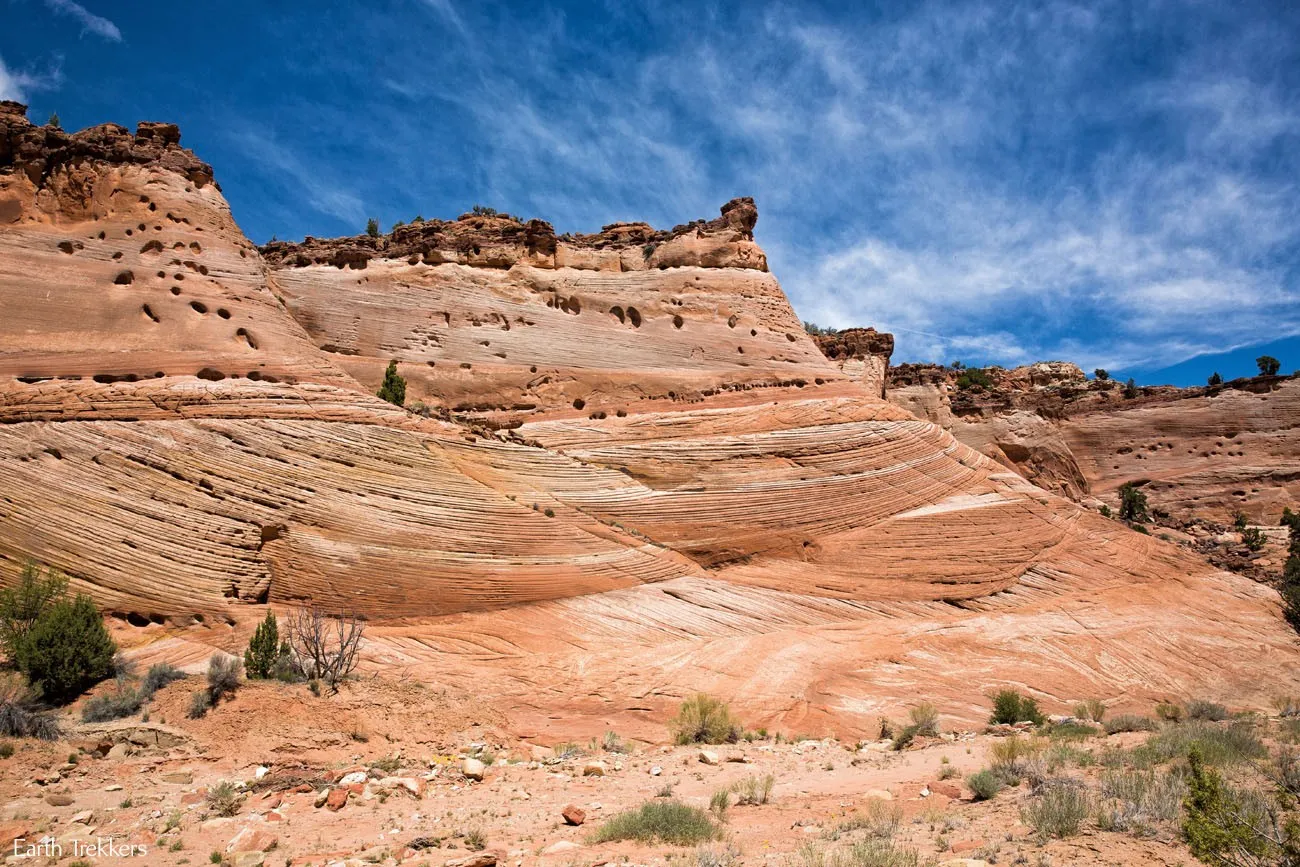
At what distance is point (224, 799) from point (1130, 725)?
15230mm

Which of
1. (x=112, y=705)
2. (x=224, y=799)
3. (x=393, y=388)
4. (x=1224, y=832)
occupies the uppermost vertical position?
(x=393, y=388)

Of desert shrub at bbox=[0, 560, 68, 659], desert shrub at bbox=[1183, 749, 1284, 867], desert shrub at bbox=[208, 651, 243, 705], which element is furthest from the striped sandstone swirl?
desert shrub at bbox=[1183, 749, 1284, 867]

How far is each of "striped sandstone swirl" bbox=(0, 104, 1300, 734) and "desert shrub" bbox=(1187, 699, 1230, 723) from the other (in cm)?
148

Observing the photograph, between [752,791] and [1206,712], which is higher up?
[1206,712]

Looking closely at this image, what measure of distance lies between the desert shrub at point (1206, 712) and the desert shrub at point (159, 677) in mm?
19536

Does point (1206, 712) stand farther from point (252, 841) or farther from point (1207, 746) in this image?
point (252, 841)

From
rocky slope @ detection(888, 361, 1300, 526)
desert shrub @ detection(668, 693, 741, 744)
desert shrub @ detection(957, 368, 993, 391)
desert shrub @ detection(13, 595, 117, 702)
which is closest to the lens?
desert shrub @ detection(13, 595, 117, 702)

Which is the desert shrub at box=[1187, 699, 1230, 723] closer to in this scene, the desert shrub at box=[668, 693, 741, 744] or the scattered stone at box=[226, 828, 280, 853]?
the desert shrub at box=[668, 693, 741, 744]

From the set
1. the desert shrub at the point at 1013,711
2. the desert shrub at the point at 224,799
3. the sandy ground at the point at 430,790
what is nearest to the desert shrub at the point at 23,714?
the sandy ground at the point at 430,790

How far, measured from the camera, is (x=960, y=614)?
62.3 ft

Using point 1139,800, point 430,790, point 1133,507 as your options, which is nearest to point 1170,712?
point 1139,800

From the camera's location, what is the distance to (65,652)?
482 inches

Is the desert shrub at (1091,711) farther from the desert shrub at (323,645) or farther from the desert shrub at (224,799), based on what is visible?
the desert shrub at (224,799)

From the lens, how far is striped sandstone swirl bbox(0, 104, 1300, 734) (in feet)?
49.8
